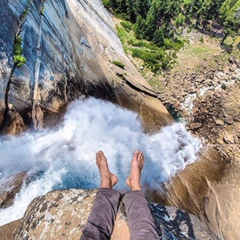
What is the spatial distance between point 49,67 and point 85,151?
4.66 m

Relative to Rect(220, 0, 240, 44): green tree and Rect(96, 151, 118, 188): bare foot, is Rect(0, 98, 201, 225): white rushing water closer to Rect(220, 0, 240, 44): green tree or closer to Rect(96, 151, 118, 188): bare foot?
Rect(96, 151, 118, 188): bare foot

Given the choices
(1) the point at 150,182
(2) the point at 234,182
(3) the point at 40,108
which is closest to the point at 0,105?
(3) the point at 40,108

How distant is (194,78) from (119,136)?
1589cm

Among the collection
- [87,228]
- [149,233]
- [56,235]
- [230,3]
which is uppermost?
[230,3]

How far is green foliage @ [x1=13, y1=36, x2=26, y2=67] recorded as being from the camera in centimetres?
871

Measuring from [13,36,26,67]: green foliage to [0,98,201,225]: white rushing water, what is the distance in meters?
3.13

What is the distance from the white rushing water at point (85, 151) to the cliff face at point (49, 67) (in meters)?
0.80

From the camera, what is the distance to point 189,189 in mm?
12930

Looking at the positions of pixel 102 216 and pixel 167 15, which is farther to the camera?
pixel 167 15

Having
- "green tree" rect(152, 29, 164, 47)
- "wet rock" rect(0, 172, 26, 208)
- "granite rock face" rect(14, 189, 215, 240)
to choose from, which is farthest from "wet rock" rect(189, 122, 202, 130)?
"green tree" rect(152, 29, 164, 47)

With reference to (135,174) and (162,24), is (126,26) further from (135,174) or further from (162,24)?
(135,174)

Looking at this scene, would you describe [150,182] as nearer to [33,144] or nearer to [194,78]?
[33,144]

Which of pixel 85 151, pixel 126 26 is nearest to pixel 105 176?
pixel 85 151

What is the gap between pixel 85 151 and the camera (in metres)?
10.7
